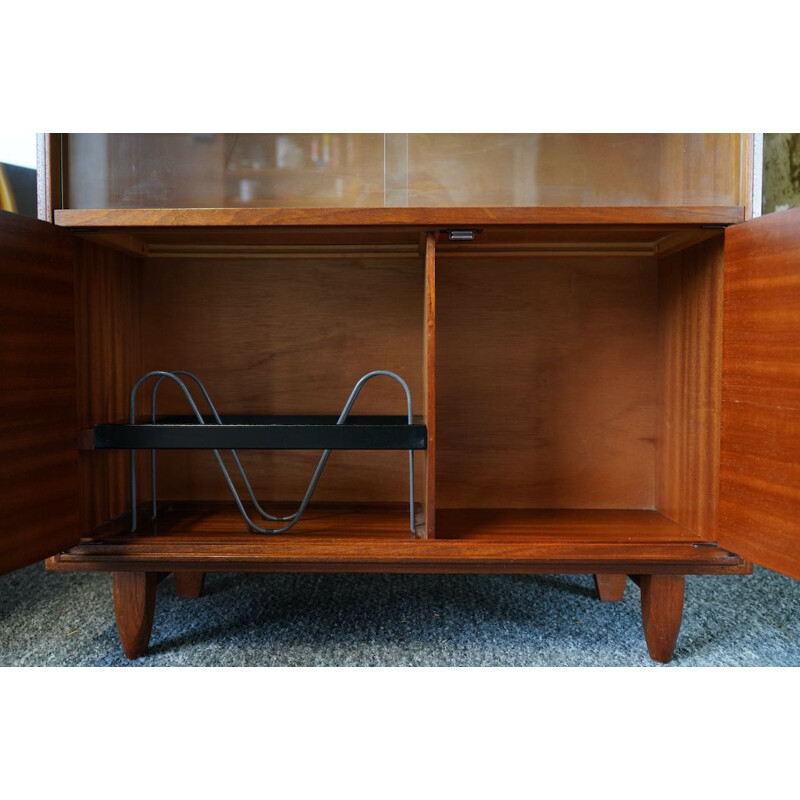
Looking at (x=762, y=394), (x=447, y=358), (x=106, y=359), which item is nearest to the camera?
(x=762, y=394)

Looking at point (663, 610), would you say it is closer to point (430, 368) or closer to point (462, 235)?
point (430, 368)

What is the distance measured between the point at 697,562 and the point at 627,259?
0.53 metres

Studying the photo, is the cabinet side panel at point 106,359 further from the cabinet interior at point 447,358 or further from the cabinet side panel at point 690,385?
the cabinet side panel at point 690,385

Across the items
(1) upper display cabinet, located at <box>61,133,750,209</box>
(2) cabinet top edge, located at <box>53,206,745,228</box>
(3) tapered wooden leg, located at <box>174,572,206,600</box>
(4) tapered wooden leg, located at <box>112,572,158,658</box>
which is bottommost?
(3) tapered wooden leg, located at <box>174,572,206,600</box>

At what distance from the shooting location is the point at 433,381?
34.4 inches

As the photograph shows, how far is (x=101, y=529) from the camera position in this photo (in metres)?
0.98

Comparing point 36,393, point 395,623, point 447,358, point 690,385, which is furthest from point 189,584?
point 690,385

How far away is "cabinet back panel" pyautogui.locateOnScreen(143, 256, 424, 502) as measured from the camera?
1141mm

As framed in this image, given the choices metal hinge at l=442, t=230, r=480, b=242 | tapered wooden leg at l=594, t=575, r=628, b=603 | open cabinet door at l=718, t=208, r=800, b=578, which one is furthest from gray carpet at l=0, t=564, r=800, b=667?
metal hinge at l=442, t=230, r=480, b=242

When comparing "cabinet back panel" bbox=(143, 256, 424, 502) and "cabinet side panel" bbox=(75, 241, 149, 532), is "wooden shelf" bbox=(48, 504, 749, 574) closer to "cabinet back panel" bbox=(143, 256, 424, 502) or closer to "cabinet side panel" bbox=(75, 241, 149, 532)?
"cabinet side panel" bbox=(75, 241, 149, 532)

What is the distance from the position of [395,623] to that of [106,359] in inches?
24.4

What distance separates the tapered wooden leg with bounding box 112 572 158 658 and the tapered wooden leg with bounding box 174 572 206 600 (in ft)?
0.80

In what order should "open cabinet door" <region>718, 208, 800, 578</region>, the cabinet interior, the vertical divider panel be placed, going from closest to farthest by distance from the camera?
"open cabinet door" <region>718, 208, 800, 578</region> < the vertical divider panel < the cabinet interior

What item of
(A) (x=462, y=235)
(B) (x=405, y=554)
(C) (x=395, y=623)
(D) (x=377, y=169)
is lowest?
(C) (x=395, y=623)
